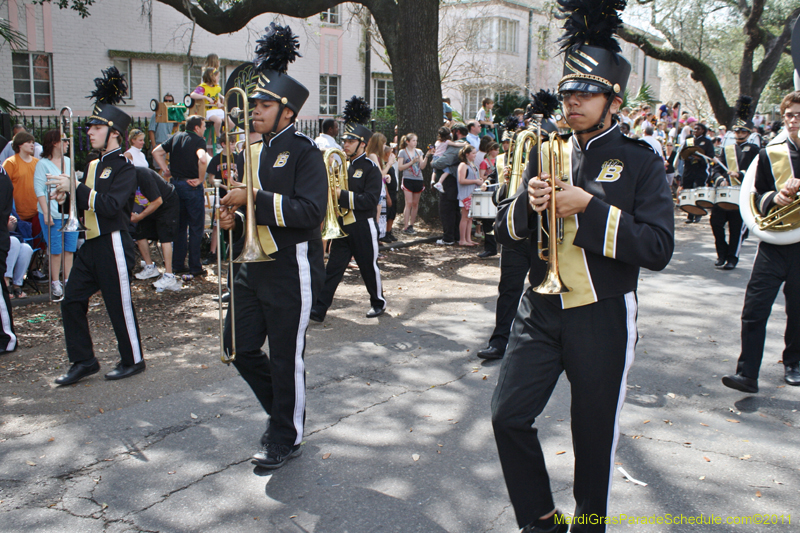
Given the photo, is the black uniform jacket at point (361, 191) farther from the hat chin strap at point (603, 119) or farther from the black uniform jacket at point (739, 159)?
the black uniform jacket at point (739, 159)

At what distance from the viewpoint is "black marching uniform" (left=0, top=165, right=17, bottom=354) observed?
5887 millimetres

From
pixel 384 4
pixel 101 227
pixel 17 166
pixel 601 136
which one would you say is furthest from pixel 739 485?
pixel 384 4

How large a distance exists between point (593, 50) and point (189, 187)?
24.2ft

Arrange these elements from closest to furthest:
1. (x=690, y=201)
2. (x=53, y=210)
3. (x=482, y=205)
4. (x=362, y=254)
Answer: (x=362, y=254)
(x=53, y=210)
(x=690, y=201)
(x=482, y=205)

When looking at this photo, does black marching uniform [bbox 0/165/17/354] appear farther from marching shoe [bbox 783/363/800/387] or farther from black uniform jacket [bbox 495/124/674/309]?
marching shoe [bbox 783/363/800/387]

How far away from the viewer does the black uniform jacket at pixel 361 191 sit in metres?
7.24

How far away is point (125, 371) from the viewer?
17.7 ft

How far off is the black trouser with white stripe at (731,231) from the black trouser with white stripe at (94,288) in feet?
26.3

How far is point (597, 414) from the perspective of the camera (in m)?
2.85

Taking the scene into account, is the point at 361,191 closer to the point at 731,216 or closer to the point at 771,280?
the point at 771,280

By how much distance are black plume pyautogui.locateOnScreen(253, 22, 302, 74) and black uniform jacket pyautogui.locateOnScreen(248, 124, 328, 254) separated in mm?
375

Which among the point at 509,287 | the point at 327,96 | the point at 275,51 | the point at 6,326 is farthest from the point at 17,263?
the point at 327,96

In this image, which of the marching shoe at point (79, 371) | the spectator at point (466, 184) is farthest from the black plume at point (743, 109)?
the marching shoe at point (79, 371)

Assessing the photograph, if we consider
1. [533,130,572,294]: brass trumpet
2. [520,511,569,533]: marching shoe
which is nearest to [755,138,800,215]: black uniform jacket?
[533,130,572,294]: brass trumpet
